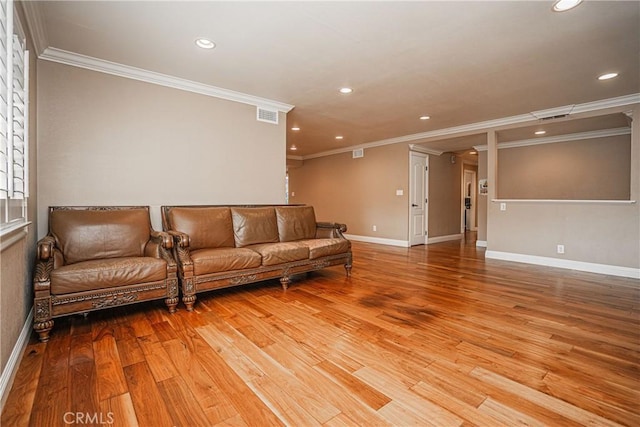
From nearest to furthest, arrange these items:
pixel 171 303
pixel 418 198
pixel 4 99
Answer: pixel 4 99 → pixel 171 303 → pixel 418 198

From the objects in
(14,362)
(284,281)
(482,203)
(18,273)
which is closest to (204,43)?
(18,273)

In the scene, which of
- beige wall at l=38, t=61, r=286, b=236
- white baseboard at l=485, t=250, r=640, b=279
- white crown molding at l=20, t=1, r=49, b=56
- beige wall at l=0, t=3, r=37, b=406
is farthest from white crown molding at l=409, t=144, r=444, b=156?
beige wall at l=0, t=3, r=37, b=406

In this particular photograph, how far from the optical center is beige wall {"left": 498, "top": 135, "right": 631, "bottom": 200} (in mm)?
5480

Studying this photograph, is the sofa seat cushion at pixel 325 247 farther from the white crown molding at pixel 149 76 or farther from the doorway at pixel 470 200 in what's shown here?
the doorway at pixel 470 200

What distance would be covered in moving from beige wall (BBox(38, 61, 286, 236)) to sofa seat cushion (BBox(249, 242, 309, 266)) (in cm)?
109

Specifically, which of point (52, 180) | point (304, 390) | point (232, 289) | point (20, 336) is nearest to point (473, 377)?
point (304, 390)

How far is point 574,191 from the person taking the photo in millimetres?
6004

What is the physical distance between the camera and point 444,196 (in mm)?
7559

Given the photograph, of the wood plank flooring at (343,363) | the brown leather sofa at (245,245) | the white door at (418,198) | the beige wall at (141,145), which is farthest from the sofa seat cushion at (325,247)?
the white door at (418,198)

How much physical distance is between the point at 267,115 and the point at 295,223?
1.62m

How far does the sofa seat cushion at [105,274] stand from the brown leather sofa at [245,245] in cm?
26

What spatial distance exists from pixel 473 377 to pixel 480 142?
5.84m
